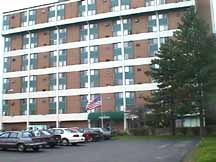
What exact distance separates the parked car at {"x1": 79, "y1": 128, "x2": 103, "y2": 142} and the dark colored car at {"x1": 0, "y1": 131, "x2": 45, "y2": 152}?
14.7 metres

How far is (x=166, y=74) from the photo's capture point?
1981 inches

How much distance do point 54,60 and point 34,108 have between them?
9.88m

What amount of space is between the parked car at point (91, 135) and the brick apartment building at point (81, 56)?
21042mm

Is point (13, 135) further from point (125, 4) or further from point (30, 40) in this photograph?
point (30, 40)

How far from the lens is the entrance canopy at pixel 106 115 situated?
68.0m

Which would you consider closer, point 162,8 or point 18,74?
→ point 162,8

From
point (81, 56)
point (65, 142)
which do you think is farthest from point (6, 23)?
point (65, 142)

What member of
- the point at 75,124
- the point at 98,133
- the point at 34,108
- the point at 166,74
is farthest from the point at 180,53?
the point at 34,108

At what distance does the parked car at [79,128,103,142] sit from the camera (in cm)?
4391

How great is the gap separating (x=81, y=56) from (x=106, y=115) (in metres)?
12.4

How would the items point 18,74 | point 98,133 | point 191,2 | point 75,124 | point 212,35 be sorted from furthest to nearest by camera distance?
point 18,74, point 75,124, point 191,2, point 212,35, point 98,133

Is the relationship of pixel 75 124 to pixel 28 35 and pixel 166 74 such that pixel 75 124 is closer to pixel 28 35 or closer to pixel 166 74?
pixel 28 35

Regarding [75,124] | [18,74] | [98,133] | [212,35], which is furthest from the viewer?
[18,74]

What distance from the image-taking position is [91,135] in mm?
44781
